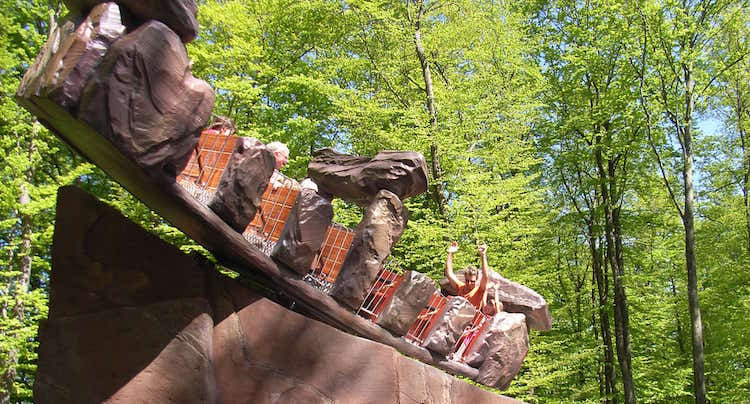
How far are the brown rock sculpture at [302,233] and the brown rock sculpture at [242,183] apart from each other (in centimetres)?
35

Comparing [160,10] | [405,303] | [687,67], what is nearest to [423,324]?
[405,303]

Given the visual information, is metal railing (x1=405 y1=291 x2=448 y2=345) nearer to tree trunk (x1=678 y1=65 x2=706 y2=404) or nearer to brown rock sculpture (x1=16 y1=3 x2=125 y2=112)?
brown rock sculpture (x1=16 y1=3 x2=125 y2=112)

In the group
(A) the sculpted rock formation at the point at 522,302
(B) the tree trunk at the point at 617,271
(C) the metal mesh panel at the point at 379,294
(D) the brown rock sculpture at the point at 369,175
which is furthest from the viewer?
(B) the tree trunk at the point at 617,271

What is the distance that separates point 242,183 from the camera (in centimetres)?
298

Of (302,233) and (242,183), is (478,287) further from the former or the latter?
(242,183)

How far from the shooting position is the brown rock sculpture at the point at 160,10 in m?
2.43

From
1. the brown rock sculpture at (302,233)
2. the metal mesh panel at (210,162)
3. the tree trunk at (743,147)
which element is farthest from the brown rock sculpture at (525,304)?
the tree trunk at (743,147)

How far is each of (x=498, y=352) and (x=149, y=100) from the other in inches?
147

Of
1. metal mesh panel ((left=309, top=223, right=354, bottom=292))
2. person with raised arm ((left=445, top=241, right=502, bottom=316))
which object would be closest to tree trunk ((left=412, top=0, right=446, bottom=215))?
person with raised arm ((left=445, top=241, right=502, bottom=316))

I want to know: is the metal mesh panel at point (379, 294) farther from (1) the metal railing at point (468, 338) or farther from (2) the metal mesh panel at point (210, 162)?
(2) the metal mesh panel at point (210, 162)

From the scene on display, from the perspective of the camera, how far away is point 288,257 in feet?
10.9

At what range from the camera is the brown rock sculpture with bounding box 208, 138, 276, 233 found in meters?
2.96

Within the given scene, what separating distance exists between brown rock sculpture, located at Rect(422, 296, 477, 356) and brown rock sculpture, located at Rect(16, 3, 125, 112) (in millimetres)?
3132

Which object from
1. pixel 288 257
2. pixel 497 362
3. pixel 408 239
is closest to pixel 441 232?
pixel 408 239
